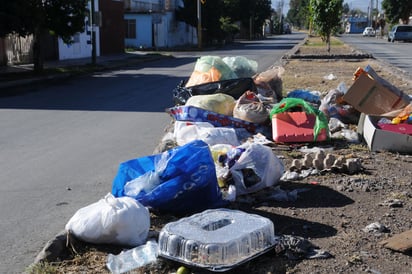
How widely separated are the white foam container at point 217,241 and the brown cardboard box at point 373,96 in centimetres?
580

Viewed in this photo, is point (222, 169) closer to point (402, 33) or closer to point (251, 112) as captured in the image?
point (251, 112)

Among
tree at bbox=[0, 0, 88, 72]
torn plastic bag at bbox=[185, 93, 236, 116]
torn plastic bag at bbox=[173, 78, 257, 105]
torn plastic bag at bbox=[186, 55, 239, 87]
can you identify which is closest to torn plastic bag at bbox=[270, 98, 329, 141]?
torn plastic bag at bbox=[185, 93, 236, 116]

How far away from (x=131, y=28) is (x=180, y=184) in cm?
4904

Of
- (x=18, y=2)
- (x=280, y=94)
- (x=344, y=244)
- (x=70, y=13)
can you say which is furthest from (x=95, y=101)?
(x=344, y=244)

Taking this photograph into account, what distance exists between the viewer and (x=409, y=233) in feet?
14.1

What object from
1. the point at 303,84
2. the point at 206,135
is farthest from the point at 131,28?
the point at 206,135

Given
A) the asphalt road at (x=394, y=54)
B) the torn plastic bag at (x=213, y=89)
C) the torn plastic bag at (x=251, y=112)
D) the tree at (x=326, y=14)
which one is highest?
the tree at (x=326, y=14)

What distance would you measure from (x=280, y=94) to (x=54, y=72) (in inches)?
508

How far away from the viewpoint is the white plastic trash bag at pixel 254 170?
562cm

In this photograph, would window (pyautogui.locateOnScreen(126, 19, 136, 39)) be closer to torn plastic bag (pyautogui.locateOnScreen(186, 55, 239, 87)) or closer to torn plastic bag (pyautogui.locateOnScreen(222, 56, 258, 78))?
torn plastic bag (pyautogui.locateOnScreen(222, 56, 258, 78))

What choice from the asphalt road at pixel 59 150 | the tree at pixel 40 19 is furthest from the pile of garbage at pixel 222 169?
the tree at pixel 40 19

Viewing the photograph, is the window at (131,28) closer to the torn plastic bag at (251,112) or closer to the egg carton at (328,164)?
the torn plastic bag at (251,112)

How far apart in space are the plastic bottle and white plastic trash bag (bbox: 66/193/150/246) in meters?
0.16

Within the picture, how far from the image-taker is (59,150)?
8.41m
